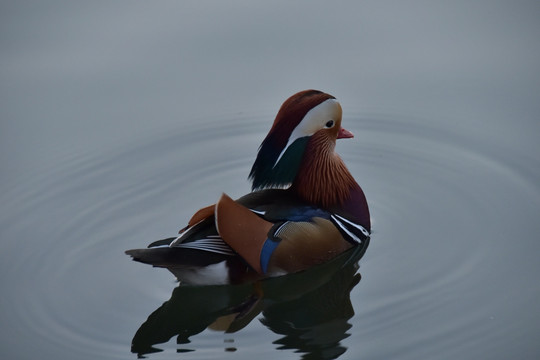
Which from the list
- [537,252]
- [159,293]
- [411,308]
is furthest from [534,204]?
[159,293]

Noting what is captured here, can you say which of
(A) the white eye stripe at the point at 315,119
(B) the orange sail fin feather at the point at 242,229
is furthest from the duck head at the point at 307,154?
(B) the orange sail fin feather at the point at 242,229

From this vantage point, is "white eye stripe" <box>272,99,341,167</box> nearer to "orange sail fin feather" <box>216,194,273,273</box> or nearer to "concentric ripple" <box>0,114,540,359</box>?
"orange sail fin feather" <box>216,194,273,273</box>

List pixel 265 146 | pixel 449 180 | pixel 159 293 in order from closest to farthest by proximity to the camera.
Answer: pixel 159 293
pixel 265 146
pixel 449 180

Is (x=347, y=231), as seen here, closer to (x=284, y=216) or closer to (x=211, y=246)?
(x=284, y=216)

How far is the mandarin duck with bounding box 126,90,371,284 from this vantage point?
4586 millimetres

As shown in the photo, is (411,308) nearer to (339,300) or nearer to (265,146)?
(339,300)

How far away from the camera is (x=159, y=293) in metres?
4.74

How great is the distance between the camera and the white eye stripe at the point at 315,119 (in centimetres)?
511

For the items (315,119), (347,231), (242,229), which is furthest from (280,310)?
(315,119)

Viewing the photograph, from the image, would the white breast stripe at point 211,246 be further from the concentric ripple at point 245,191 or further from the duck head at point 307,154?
the duck head at point 307,154

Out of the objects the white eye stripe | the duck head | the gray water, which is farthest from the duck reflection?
the white eye stripe

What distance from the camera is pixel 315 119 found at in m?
5.16

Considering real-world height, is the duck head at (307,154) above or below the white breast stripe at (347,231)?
above

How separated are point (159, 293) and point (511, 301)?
1.94 meters
